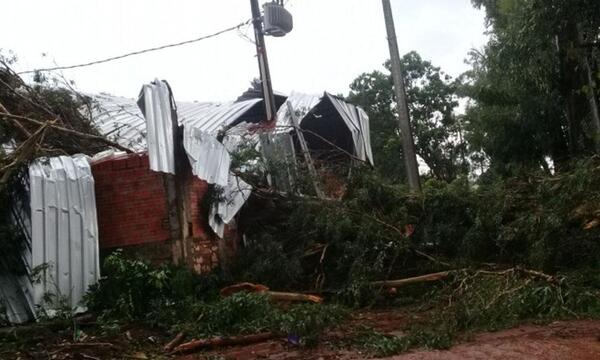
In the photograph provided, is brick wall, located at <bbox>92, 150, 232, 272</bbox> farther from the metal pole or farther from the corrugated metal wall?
the metal pole

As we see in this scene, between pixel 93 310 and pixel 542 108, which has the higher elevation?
pixel 542 108

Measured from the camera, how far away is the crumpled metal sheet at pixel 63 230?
20.9 feet

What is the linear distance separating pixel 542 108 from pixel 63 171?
1021 cm

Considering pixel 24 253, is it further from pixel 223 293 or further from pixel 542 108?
pixel 542 108

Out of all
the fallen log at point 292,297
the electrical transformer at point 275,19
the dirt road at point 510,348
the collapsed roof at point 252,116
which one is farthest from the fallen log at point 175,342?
the electrical transformer at point 275,19

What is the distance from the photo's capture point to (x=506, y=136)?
13953 millimetres

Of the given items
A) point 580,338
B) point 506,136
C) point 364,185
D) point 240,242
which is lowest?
point 580,338

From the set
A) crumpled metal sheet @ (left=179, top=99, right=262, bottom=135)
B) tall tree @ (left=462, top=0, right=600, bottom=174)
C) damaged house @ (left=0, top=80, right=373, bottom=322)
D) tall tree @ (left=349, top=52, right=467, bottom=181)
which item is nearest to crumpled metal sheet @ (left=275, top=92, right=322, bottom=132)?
damaged house @ (left=0, top=80, right=373, bottom=322)

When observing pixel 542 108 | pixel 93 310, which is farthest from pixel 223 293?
pixel 542 108

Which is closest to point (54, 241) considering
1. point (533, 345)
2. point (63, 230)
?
point (63, 230)

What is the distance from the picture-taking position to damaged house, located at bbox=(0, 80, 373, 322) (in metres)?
6.49

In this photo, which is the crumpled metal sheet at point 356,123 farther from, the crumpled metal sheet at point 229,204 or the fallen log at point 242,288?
the fallen log at point 242,288

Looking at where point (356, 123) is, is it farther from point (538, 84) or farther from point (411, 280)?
point (411, 280)

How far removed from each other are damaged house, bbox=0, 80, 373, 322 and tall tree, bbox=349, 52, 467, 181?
51.1ft
